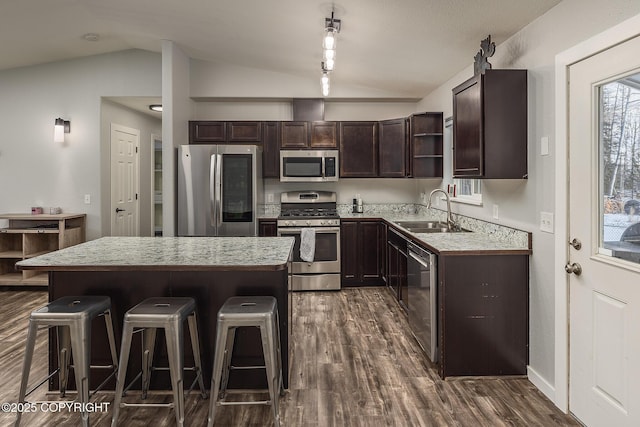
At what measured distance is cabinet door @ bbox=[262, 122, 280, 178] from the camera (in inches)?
206

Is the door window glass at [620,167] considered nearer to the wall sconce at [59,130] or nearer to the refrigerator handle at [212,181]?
the refrigerator handle at [212,181]

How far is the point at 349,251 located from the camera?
5.06m

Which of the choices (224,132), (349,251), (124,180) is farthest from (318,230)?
(124,180)

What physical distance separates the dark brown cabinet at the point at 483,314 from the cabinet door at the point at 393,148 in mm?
2498

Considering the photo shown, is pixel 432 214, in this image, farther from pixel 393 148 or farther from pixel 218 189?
pixel 218 189

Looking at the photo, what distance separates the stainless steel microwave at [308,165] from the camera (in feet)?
17.0

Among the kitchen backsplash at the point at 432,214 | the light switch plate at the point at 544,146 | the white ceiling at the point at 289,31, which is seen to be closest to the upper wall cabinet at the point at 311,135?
the white ceiling at the point at 289,31

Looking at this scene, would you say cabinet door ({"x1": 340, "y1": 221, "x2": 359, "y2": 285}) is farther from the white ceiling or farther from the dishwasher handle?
the white ceiling

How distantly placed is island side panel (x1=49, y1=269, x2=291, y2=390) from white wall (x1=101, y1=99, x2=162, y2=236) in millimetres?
3136

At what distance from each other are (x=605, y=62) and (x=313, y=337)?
272 cm

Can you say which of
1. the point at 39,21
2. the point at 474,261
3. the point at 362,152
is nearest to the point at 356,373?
the point at 474,261

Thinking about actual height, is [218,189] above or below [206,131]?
below

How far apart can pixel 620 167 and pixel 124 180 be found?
19.0 ft

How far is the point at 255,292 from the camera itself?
2.52 metres
